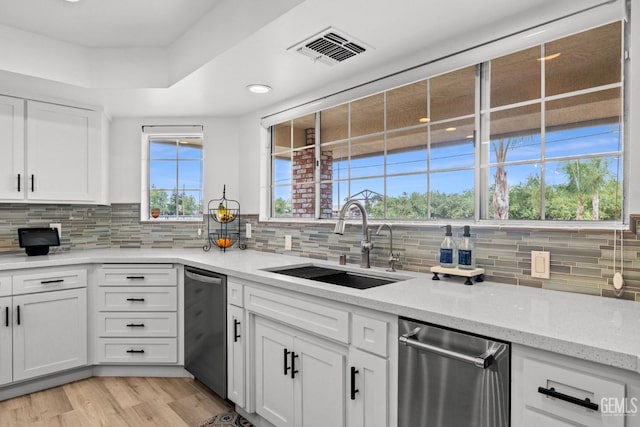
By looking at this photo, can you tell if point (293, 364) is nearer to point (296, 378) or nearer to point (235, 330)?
point (296, 378)

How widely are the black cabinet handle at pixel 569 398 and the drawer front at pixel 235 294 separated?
62.3 inches

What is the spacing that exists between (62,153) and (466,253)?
3.07 m

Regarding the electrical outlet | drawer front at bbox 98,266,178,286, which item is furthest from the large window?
the electrical outlet

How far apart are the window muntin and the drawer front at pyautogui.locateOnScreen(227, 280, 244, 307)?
149 cm

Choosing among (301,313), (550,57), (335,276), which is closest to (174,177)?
(335,276)

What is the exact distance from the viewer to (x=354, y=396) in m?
1.55

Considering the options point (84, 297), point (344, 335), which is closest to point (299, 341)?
point (344, 335)

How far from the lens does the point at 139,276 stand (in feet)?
9.03

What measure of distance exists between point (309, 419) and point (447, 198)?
133 cm

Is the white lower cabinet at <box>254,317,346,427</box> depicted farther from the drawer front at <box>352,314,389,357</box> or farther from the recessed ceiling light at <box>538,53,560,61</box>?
the recessed ceiling light at <box>538,53,560,61</box>

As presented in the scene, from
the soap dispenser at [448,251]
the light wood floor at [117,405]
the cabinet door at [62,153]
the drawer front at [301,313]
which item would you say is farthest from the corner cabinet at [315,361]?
the cabinet door at [62,153]

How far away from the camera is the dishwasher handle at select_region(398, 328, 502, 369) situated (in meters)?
1.12

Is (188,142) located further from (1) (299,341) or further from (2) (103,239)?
(1) (299,341)

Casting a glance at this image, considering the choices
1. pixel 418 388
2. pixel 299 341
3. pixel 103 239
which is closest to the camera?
pixel 418 388
